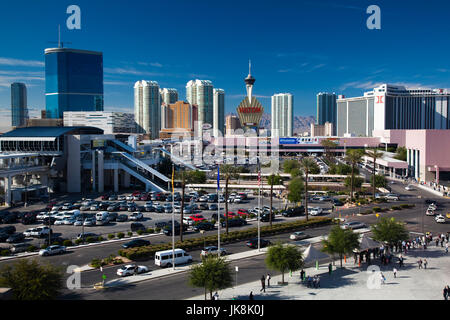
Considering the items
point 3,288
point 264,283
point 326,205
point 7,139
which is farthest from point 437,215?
point 7,139

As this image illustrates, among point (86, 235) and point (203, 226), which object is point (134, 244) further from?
point (203, 226)

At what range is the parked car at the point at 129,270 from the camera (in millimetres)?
25391

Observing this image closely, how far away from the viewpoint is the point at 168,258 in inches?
1089

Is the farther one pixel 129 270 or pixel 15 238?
pixel 15 238

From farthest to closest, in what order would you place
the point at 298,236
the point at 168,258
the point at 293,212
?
the point at 293,212 < the point at 298,236 < the point at 168,258

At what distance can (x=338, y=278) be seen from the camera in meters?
25.3

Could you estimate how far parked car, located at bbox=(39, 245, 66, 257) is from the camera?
98.5ft

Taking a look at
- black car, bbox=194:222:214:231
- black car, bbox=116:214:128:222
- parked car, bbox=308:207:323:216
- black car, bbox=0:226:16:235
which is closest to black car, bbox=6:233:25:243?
black car, bbox=0:226:16:235

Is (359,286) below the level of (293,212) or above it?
below

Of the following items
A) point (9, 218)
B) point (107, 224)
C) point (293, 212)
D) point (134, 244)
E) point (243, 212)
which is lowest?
point (107, 224)

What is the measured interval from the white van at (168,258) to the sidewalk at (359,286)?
6.13 meters

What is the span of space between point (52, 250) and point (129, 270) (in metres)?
8.77

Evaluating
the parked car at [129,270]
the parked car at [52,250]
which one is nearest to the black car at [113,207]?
the parked car at [52,250]

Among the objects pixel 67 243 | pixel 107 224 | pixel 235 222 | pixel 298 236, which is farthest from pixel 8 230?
pixel 298 236
